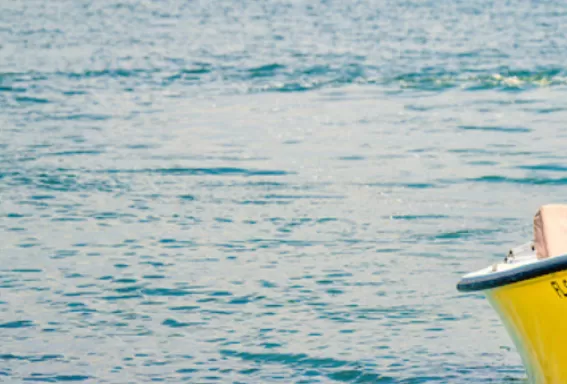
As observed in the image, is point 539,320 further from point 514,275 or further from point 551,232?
point 551,232

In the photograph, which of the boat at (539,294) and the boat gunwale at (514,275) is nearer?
the boat gunwale at (514,275)

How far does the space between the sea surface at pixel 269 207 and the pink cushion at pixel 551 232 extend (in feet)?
6.45

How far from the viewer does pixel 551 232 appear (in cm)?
821

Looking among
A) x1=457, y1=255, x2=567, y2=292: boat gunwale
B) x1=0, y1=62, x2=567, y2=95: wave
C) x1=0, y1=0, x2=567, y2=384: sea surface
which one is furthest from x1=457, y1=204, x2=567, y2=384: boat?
x1=0, y1=62, x2=567, y2=95: wave

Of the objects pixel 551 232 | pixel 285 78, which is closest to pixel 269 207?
pixel 551 232

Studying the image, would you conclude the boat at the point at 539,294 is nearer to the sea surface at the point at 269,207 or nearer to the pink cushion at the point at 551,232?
the pink cushion at the point at 551,232

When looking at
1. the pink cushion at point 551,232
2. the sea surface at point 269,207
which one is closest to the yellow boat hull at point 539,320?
the pink cushion at point 551,232

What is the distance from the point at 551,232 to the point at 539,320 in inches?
21.5

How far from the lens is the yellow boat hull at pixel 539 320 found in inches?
305

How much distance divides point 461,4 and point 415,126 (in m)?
30.8

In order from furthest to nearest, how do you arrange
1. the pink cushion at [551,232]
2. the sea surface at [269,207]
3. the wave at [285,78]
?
1. the wave at [285,78]
2. the sea surface at [269,207]
3. the pink cushion at [551,232]

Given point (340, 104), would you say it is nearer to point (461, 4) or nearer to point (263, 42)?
point (263, 42)

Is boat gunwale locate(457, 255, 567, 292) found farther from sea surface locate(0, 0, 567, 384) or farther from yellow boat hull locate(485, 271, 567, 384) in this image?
sea surface locate(0, 0, 567, 384)

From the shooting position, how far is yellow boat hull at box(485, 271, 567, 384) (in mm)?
7738
